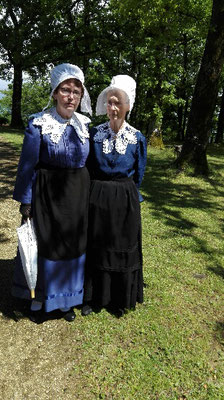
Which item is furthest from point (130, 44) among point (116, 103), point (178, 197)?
point (116, 103)

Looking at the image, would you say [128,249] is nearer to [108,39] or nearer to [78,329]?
[78,329]

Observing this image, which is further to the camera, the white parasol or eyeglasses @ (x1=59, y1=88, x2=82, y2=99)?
the white parasol

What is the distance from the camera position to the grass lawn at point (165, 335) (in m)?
2.61

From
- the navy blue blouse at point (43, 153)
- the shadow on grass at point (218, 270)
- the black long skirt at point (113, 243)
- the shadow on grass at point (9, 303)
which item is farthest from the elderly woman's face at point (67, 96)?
the shadow on grass at point (218, 270)

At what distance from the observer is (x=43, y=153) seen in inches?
105

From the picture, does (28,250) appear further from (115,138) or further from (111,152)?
(115,138)

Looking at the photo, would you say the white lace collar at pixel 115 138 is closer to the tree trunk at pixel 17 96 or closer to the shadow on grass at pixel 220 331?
the shadow on grass at pixel 220 331

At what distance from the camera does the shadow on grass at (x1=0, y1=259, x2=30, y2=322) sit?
323 cm

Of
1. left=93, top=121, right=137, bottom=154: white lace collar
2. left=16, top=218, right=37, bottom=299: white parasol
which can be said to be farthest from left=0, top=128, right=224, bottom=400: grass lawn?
left=93, top=121, right=137, bottom=154: white lace collar

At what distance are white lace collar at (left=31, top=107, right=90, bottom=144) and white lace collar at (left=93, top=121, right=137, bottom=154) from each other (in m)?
0.16

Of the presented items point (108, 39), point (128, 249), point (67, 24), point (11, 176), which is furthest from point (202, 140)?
point (67, 24)

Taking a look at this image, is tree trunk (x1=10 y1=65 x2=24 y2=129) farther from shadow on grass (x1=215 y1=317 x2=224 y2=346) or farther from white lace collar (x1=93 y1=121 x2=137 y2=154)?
shadow on grass (x1=215 y1=317 x2=224 y2=346)

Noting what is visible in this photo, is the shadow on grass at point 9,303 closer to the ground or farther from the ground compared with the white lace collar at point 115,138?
closer to the ground

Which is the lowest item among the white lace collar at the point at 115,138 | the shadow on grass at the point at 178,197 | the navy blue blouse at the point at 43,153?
the shadow on grass at the point at 178,197
